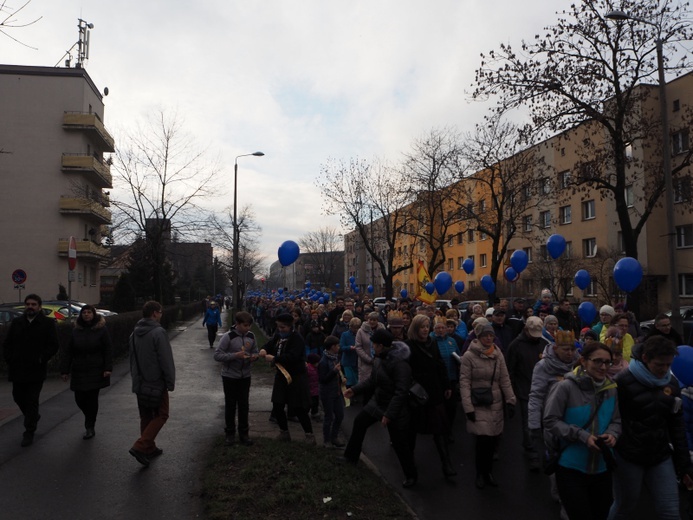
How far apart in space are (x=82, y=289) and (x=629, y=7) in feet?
130

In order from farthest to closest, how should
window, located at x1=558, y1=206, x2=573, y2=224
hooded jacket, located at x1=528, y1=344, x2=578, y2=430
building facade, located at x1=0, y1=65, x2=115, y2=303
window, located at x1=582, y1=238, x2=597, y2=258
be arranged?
building facade, located at x1=0, y1=65, x2=115, y2=303 < window, located at x1=558, y1=206, x2=573, y2=224 < window, located at x1=582, y1=238, x2=597, y2=258 < hooded jacket, located at x1=528, y1=344, x2=578, y2=430


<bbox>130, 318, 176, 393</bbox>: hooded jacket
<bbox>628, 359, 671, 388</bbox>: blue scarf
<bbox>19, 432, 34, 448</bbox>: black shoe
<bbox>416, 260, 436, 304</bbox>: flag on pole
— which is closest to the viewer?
<bbox>628, 359, 671, 388</bbox>: blue scarf

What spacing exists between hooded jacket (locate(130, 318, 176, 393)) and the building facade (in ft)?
125

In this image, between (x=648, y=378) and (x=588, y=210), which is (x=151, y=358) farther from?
(x=588, y=210)

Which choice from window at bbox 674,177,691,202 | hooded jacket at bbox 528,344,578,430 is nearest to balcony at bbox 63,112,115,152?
window at bbox 674,177,691,202

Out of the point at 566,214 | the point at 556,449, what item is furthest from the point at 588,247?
the point at 556,449

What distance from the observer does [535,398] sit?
484 centimetres

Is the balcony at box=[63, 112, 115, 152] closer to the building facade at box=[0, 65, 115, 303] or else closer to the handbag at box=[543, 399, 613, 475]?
the building facade at box=[0, 65, 115, 303]

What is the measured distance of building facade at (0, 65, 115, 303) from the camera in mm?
40938

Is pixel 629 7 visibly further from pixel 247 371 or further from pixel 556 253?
pixel 247 371

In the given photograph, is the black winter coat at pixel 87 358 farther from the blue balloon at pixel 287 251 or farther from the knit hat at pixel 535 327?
the blue balloon at pixel 287 251

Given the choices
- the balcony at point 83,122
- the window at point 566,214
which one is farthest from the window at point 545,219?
the balcony at point 83,122

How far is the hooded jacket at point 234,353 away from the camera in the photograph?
700 centimetres

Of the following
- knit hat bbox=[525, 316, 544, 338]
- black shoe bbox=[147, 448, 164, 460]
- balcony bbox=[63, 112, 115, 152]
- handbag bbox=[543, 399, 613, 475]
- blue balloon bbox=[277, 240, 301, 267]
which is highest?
balcony bbox=[63, 112, 115, 152]
